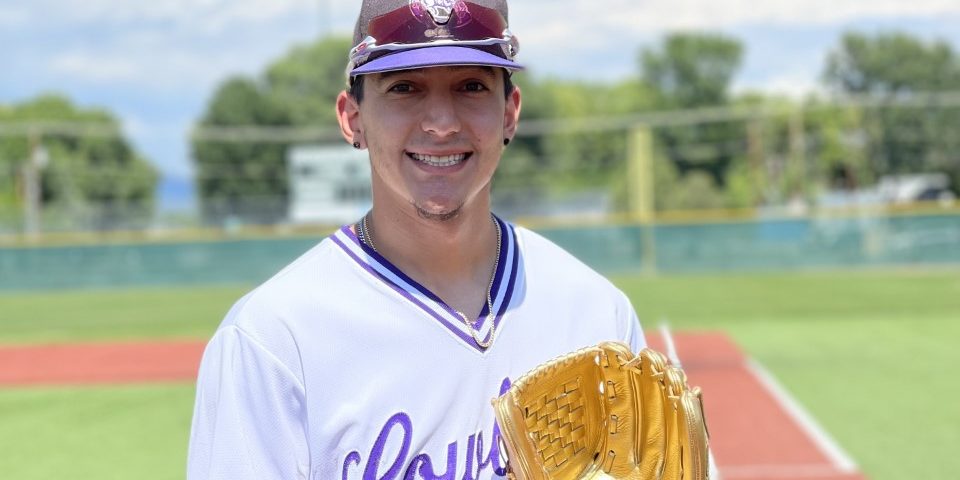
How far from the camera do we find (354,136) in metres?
1.83

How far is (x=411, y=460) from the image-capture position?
5.31 ft

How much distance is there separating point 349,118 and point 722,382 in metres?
6.93

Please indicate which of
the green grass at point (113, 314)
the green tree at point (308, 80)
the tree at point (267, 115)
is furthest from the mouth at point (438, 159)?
the green tree at point (308, 80)

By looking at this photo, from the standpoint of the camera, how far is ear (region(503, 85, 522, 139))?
71.1 inches

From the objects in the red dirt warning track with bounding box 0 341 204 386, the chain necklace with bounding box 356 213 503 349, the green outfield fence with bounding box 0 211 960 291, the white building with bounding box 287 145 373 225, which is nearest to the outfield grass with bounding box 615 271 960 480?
the green outfield fence with bounding box 0 211 960 291

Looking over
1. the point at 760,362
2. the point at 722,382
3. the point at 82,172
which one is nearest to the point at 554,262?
the point at 722,382

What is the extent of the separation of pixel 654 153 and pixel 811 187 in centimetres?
815

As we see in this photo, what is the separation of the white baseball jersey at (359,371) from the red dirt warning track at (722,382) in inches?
162

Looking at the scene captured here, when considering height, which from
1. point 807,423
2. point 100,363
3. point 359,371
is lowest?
point 100,363

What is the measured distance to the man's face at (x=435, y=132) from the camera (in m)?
1.65

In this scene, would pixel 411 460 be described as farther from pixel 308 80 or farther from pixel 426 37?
pixel 308 80

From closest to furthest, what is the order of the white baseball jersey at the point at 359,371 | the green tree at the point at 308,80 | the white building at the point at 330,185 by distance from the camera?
1. the white baseball jersey at the point at 359,371
2. the white building at the point at 330,185
3. the green tree at the point at 308,80

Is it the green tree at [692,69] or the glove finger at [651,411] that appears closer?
the glove finger at [651,411]

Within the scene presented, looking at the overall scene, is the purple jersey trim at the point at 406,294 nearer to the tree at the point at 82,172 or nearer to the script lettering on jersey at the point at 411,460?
the script lettering on jersey at the point at 411,460
